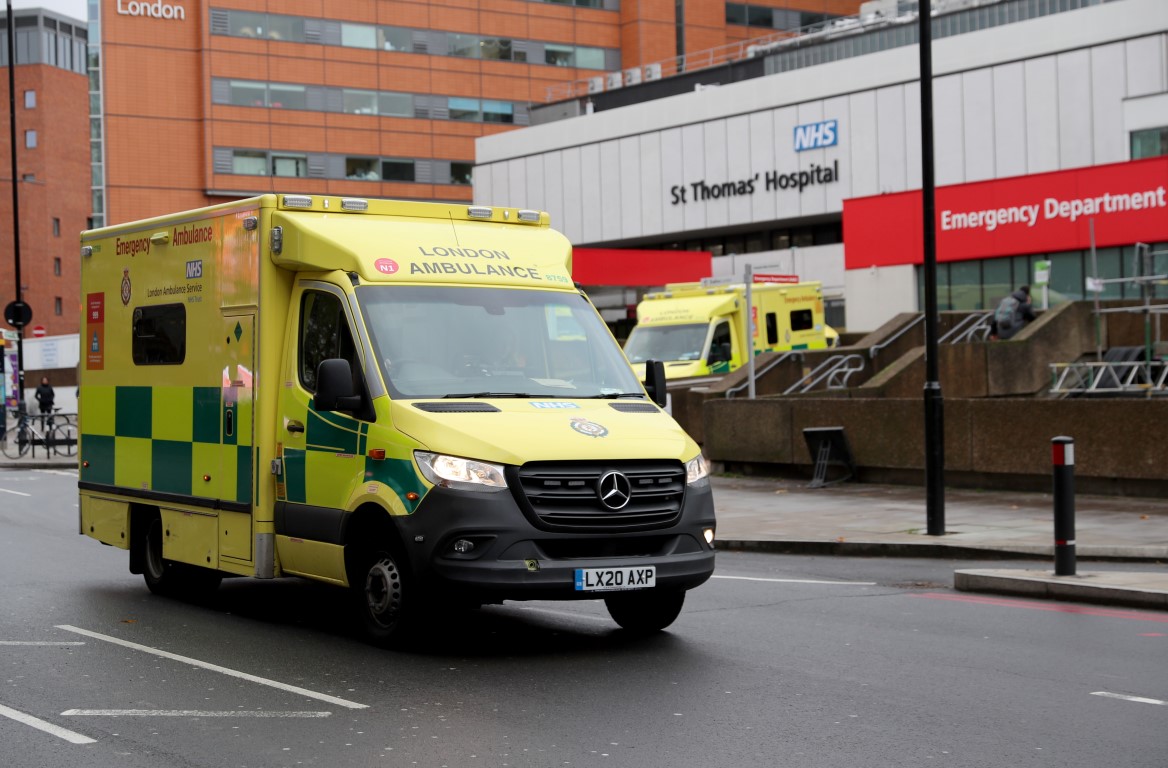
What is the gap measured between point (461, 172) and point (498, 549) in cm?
8002

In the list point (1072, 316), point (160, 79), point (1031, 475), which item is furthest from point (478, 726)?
point (160, 79)

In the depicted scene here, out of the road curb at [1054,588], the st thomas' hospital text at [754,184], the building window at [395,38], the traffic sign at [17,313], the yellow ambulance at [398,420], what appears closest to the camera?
the yellow ambulance at [398,420]

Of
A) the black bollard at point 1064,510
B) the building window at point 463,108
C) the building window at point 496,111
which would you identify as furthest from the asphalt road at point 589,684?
the building window at point 496,111

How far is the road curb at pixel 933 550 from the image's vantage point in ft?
44.5

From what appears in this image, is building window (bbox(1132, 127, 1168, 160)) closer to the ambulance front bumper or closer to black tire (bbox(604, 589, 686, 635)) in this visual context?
black tire (bbox(604, 589, 686, 635))

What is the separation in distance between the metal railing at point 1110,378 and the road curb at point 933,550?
330 inches

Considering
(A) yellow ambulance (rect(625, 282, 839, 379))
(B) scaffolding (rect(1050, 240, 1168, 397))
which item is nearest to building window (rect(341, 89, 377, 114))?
(A) yellow ambulance (rect(625, 282, 839, 379))

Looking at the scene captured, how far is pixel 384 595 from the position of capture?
30.3ft

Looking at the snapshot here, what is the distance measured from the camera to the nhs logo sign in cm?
6003

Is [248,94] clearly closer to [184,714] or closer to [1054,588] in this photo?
[1054,588]

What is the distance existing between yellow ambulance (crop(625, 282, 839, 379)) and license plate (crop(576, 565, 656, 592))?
1988 cm

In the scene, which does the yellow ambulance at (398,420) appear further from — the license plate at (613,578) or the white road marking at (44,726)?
the white road marking at (44,726)

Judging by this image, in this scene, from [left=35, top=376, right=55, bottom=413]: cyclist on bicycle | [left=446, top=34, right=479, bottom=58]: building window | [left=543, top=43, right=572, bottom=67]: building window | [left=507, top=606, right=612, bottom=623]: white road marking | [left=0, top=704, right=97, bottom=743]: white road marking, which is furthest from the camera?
[left=543, top=43, right=572, bottom=67]: building window

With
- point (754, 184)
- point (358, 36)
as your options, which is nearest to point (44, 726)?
point (754, 184)
